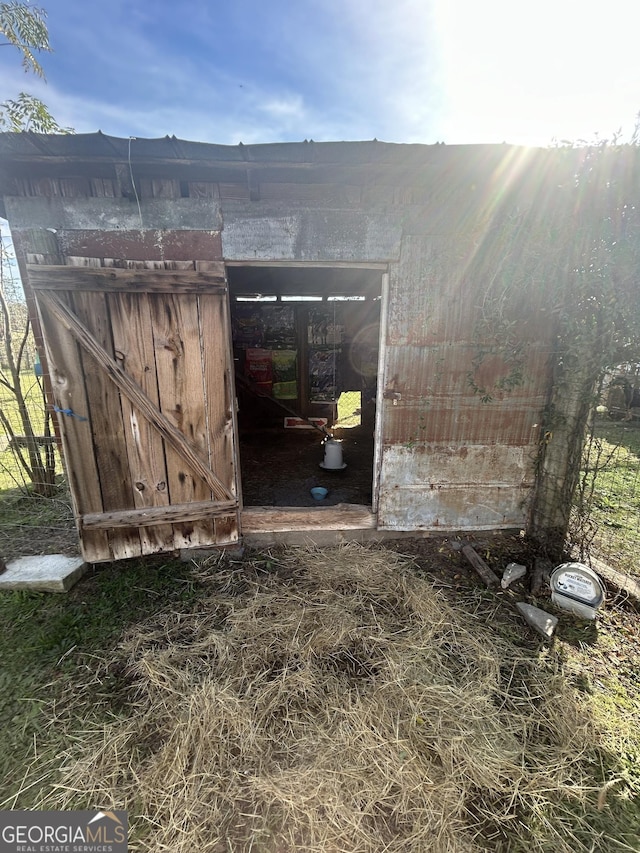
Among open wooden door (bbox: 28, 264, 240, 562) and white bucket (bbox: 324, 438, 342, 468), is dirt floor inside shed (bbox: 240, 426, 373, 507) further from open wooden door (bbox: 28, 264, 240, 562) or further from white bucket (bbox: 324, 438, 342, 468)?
open wooden door (bbox: 28, 264, 240, 562)

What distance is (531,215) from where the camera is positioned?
93.5 inches

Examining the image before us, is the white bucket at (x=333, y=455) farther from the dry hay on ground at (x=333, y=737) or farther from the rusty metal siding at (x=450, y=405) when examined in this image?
the dry hay on ground at (x=333, y=737)

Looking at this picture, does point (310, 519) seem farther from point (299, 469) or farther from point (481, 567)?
point (299, 469)

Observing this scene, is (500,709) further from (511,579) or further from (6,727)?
(6,727)

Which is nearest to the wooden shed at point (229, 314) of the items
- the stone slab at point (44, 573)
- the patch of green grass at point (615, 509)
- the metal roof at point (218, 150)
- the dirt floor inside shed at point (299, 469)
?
the metal roof at point (218, 150)

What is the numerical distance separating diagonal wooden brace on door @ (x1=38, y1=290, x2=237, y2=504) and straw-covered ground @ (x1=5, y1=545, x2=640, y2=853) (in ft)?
3.16

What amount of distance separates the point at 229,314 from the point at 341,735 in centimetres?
265

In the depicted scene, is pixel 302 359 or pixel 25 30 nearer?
pixel 25 30

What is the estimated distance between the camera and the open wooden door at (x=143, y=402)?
253 cm

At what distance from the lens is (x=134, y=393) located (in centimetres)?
267

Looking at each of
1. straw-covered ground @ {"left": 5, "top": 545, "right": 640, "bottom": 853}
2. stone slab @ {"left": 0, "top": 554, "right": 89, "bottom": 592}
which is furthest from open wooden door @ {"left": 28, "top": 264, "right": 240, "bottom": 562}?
straw-covered ground @ {"left": 5, "top": 545, "right": 640, "bottom": 853}

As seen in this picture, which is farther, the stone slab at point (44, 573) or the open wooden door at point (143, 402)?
the stone slab at point (44, 573)

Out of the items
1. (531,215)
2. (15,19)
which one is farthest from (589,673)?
(15,19)

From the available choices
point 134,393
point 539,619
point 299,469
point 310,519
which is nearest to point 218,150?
point 134,393
